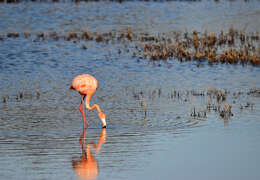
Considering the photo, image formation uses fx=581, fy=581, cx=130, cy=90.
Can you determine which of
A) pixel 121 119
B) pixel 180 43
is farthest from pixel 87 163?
pixel 180 43

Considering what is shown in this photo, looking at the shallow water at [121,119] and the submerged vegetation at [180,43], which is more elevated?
the submerged vegetation at [180,43]

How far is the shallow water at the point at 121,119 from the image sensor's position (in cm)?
837

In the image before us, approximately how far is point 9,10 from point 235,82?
2288 centimetres

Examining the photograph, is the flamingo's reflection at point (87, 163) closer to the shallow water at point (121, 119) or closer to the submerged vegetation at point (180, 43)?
the shallow water at point (121, 119)

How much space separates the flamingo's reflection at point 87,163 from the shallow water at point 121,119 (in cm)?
2

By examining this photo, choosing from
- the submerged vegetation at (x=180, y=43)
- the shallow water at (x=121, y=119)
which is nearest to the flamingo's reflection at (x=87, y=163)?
the shallow water at (x=121, y=119)

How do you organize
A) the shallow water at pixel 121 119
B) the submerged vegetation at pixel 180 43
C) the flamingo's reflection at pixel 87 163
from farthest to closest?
the submerged vegetation at pixel 180 43 < the shallow water at pixel 121 119 < the flamingo's reflection at pixel 87 163

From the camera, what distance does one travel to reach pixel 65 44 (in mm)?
24828

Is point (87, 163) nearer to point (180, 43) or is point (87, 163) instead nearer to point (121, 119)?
point (121, 119)

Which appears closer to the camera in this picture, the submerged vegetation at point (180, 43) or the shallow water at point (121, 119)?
the shallow water at point (121, 119)

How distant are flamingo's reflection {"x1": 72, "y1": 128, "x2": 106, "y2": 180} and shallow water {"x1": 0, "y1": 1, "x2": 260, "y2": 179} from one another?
0.06ft

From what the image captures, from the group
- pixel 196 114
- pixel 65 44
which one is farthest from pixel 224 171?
pixel 65 44

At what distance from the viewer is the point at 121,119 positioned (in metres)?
11.8

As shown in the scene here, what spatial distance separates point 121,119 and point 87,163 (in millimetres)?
3340
